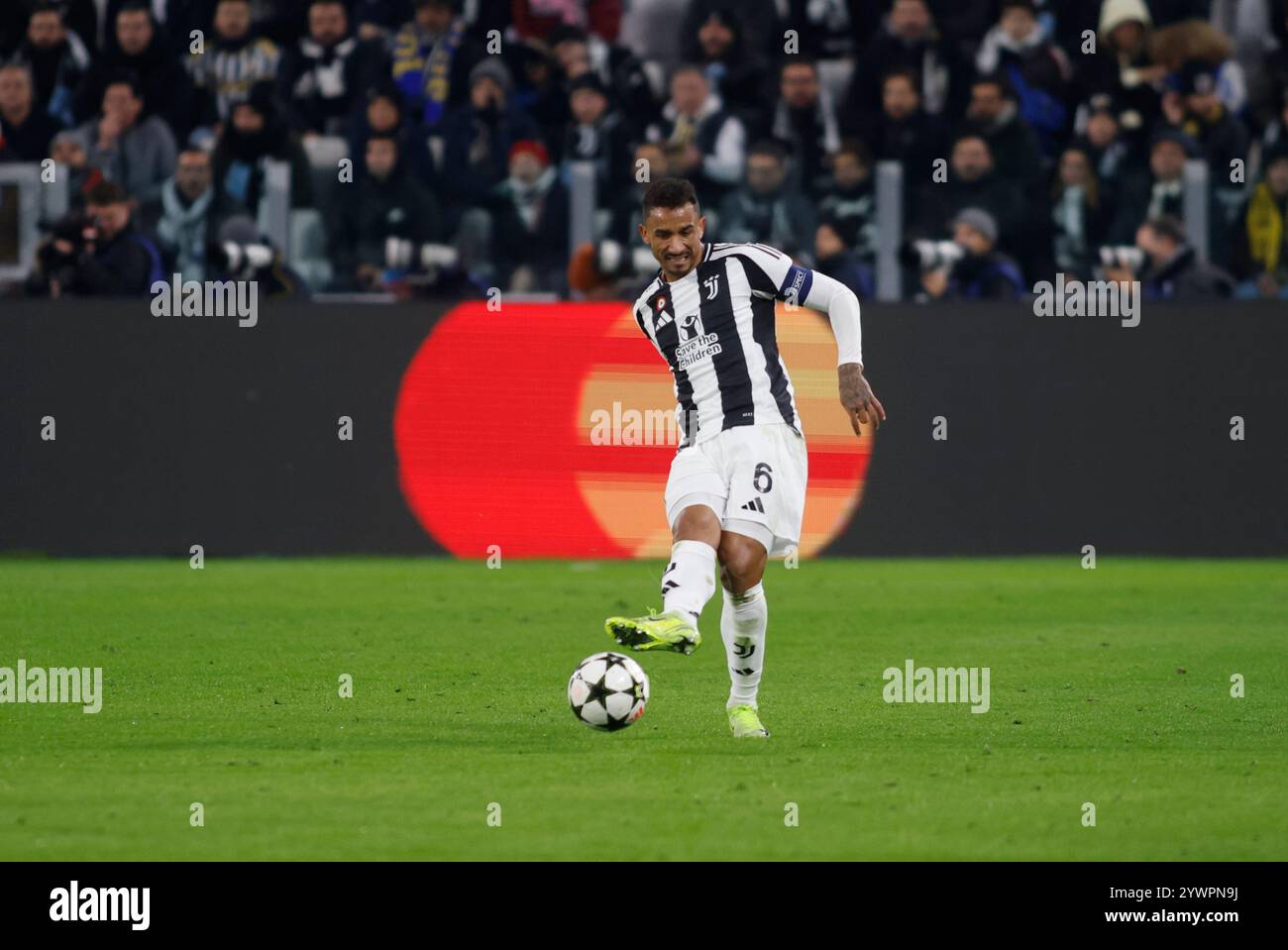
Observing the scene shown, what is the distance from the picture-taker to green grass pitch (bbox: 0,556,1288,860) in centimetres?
600

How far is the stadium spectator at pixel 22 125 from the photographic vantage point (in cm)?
1638

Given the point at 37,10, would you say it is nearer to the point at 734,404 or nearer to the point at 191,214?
the point at 191,214

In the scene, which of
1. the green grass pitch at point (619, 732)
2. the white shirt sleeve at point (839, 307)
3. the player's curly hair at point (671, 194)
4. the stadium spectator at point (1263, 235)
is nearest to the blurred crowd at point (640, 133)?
the stadium spectator at point (1263, 235)

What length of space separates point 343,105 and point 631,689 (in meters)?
10.2

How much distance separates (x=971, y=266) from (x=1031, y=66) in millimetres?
2363

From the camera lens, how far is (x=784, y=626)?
38.3 ft

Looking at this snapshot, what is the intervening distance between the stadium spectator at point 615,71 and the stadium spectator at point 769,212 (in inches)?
57.7

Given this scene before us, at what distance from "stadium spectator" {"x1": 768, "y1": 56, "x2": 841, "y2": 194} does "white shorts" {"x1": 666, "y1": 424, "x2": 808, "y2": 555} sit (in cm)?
842

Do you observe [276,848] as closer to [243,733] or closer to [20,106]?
[243,733]

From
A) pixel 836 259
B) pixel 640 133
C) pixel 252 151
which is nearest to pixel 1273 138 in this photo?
pixel 836 259

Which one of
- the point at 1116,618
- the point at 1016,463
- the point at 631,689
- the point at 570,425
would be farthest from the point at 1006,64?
the point at 631,689

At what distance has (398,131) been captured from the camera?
15.9m

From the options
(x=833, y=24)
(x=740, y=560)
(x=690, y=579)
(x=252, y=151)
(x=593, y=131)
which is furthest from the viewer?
(x=833, y=24)

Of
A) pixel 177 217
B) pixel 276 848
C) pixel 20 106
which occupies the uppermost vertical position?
pixel 20 106
